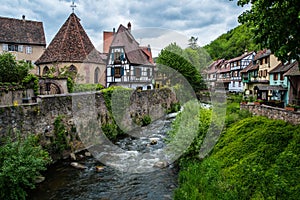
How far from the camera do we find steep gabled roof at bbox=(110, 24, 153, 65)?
33.5 meters

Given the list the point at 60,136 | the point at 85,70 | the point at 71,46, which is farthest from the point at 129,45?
the point at 60,136

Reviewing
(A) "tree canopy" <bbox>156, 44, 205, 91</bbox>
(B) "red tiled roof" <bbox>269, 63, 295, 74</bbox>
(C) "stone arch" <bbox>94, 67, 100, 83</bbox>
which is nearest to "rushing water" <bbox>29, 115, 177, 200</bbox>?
(C) "stone arch" <bbox>94, 67, 100, 83</bbox>

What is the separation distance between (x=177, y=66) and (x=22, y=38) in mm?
24634

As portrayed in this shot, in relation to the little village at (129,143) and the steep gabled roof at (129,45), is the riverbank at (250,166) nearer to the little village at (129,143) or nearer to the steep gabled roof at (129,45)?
the little village at (129,143)

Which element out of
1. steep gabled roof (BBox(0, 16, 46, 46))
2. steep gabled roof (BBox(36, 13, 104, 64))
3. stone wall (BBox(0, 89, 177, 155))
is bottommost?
stone wall (BBox(0, 89, 177, 155))

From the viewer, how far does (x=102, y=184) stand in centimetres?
1123

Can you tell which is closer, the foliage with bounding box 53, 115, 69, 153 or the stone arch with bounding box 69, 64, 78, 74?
the foliage with bounding box 53, 115, 69, 153

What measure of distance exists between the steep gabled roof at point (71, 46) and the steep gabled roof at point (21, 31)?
736cm

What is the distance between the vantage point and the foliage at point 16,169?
344 inches

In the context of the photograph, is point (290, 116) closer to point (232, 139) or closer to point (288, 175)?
point (232, 139)

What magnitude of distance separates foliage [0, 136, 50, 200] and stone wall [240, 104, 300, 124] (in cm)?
1119

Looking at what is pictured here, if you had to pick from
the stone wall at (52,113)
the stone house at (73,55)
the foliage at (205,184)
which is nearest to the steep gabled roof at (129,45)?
the stone house at (73,55)

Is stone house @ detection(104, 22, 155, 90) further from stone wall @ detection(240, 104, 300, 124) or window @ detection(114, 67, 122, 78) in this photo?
stone wall @ detection(240, 104, 300, 124)

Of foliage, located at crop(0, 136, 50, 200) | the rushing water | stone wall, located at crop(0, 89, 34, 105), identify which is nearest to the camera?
foliage, located at crop(0, 136, 50, 200)
